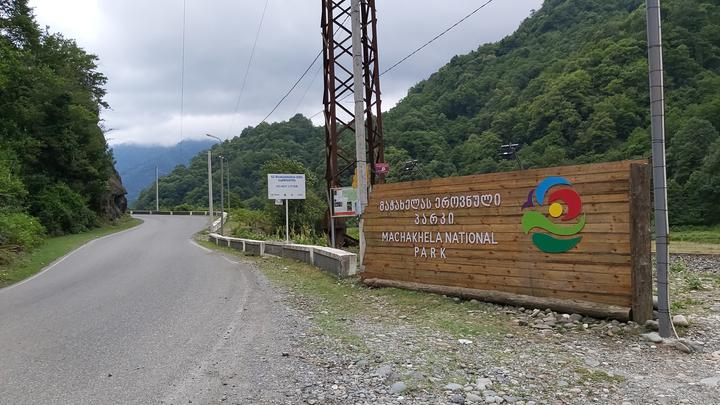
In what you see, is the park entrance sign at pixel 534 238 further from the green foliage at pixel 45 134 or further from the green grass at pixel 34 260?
the green foliage at pixel 45 134

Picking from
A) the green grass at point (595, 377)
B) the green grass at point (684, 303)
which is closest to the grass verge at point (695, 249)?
the green grass at point (684, 303)

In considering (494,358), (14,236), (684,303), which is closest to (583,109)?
(14,236)

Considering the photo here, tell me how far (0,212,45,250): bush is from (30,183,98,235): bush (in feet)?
26.5

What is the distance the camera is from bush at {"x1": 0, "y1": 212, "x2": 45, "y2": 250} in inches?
898

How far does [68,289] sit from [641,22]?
228 feet

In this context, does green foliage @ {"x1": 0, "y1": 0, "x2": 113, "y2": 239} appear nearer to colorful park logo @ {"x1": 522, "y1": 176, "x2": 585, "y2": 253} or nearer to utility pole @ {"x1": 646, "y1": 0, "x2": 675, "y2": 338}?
colorful park logo @ {"x1": 522, "y1": 176, "x2": 585, "y2": 253}

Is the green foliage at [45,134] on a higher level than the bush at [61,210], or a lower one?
higher

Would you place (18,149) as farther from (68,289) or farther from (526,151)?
(526,151)

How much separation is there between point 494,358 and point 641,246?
250 cm

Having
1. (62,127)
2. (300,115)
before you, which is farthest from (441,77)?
(62,127)

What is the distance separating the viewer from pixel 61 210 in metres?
39.0

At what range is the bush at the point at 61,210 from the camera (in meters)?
37.5

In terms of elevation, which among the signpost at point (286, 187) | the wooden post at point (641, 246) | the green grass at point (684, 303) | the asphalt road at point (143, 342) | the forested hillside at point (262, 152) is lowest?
the asphalt road at point (143, 342)

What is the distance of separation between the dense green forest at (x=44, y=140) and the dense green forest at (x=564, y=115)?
1423 cm
